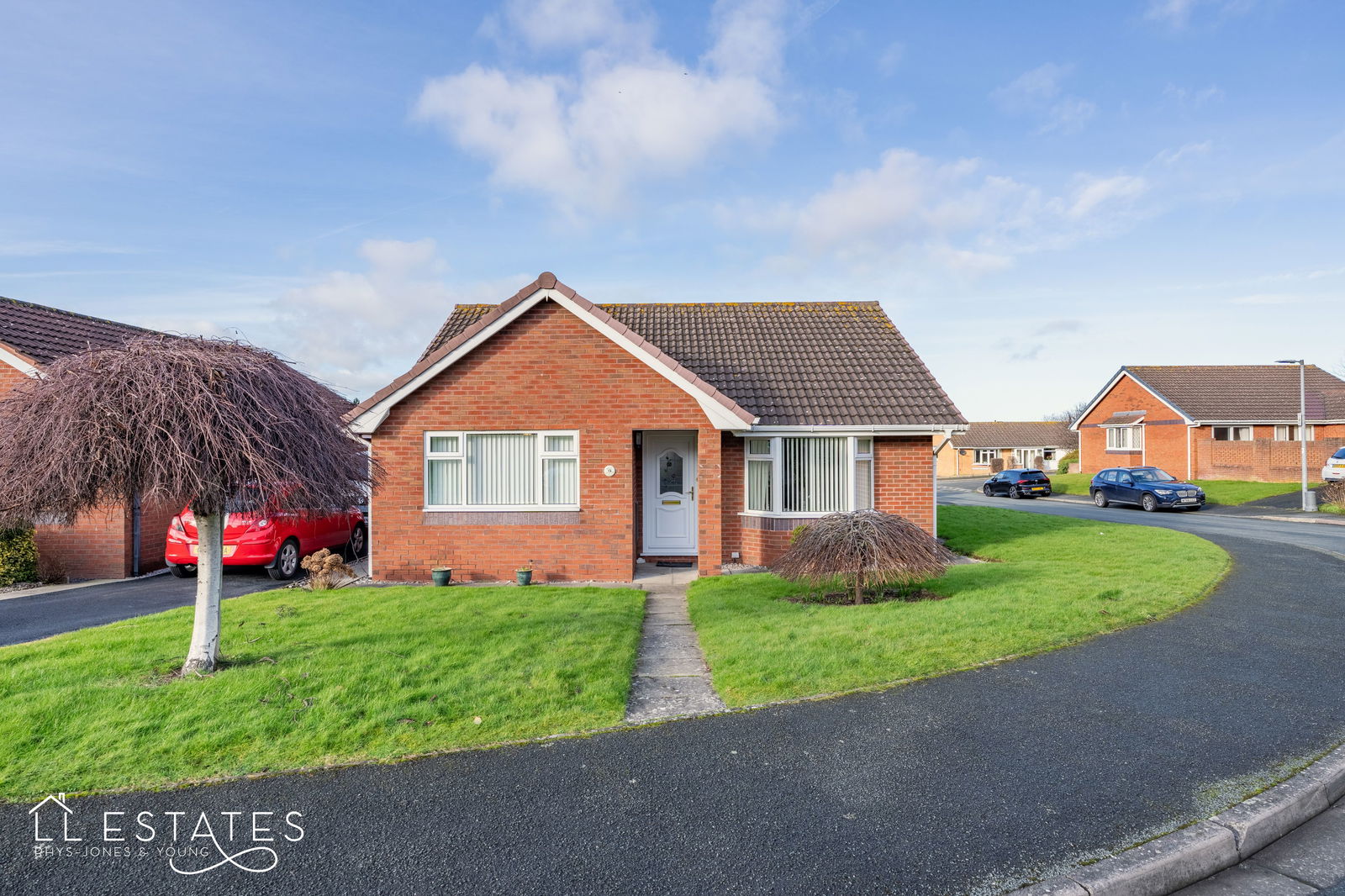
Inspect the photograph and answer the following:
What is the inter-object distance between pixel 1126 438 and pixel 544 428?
129 ft

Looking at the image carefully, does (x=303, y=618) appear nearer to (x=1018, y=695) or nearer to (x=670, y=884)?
A: (x=670, y=884)

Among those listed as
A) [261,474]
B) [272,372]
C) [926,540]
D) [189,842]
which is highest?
[272,372]

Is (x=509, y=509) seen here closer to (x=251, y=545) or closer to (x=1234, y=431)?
(x=251, y=545)

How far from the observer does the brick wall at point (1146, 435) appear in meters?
36.5

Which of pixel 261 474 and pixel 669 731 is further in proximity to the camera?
pixel 261 474

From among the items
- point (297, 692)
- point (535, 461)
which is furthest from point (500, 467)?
point (297, 692)

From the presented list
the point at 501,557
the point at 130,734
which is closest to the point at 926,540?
the point at 501,557

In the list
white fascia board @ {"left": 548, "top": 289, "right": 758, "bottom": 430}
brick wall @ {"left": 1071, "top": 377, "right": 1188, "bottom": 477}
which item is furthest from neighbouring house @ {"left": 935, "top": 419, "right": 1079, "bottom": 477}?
white fascia board @ {"left": 548, "top": 289, "right": 758, "bottom": 430}

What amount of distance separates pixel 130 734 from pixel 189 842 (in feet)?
5.81

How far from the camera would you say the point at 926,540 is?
9.43 metres

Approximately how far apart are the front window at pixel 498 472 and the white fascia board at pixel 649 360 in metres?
1.80

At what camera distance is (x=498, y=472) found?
12.2m

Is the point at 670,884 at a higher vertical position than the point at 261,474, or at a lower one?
lower

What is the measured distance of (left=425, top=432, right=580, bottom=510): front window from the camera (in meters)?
12.1
